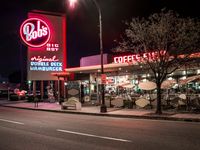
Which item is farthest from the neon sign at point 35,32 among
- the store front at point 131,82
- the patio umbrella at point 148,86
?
the patio umbrella at point 148,86

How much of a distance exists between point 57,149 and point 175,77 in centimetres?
2197

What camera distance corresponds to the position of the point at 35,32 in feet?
142

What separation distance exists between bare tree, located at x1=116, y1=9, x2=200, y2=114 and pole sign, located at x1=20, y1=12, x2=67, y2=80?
77.2 feet

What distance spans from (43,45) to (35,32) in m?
2.22

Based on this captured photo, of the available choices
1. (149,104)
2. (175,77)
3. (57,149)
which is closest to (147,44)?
(149,104)

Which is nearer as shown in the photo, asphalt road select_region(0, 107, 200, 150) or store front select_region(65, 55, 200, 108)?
asphalt road select_region(0, 107, 200, 150)

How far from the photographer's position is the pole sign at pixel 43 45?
42.6 metres

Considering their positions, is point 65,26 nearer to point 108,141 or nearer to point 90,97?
point 90,97

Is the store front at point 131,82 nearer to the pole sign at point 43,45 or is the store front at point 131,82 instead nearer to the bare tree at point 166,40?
the bare tree at point 166,40

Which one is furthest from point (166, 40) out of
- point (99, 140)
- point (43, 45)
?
point (43, 45)

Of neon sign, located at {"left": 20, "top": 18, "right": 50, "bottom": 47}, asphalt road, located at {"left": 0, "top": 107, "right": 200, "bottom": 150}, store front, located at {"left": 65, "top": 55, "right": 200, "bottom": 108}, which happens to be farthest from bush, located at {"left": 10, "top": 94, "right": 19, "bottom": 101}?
asphalt road, located at {"left": 0, "top": 107, "right": 200, "bottom": 150}

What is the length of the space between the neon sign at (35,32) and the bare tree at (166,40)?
77.5 ft

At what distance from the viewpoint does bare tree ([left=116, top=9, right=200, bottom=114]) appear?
66.5 feet

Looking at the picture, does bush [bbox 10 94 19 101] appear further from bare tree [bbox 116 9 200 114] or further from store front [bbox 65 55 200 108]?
bare tree [bbox 116 9 200 114]
